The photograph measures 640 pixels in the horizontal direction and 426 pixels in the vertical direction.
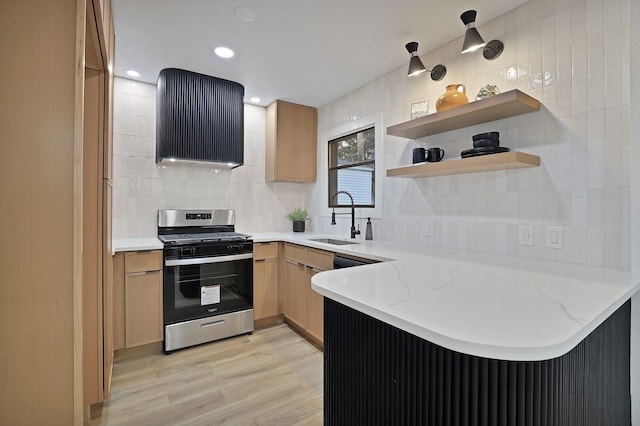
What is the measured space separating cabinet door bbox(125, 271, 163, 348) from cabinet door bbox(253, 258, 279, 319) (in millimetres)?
842

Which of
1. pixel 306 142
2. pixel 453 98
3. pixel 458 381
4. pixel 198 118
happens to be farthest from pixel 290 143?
pixel 458 381

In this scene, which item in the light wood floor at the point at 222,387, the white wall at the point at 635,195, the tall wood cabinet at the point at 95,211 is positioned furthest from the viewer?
the light wood floor at the point at 222,387

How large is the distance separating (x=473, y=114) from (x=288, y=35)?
1.41 m

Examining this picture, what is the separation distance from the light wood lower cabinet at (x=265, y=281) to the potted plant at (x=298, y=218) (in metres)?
0.66

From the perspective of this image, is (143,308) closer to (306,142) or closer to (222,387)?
(222,387)

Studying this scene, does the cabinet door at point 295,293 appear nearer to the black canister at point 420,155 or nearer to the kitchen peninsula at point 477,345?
the black canister at point 420,155

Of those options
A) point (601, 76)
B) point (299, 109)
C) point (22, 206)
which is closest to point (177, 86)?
point (299, 109)

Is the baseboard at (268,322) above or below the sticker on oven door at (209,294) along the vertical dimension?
below

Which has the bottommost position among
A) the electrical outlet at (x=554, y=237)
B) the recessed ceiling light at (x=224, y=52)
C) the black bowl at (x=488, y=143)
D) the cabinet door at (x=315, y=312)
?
the cabinet door at (x=315, y=312)

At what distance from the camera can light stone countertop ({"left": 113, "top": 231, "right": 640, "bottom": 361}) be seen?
0.69 meters

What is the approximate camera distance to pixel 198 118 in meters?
2.96

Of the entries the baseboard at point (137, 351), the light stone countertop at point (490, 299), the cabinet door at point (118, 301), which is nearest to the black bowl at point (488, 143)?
the light stone countertop at point (490, 299)

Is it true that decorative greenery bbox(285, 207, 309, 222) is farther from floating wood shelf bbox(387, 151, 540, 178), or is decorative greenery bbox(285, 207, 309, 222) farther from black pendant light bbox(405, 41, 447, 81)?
black pendant light bbox(405, 41, 447, 81)

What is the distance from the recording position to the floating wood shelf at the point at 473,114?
5.49ft
